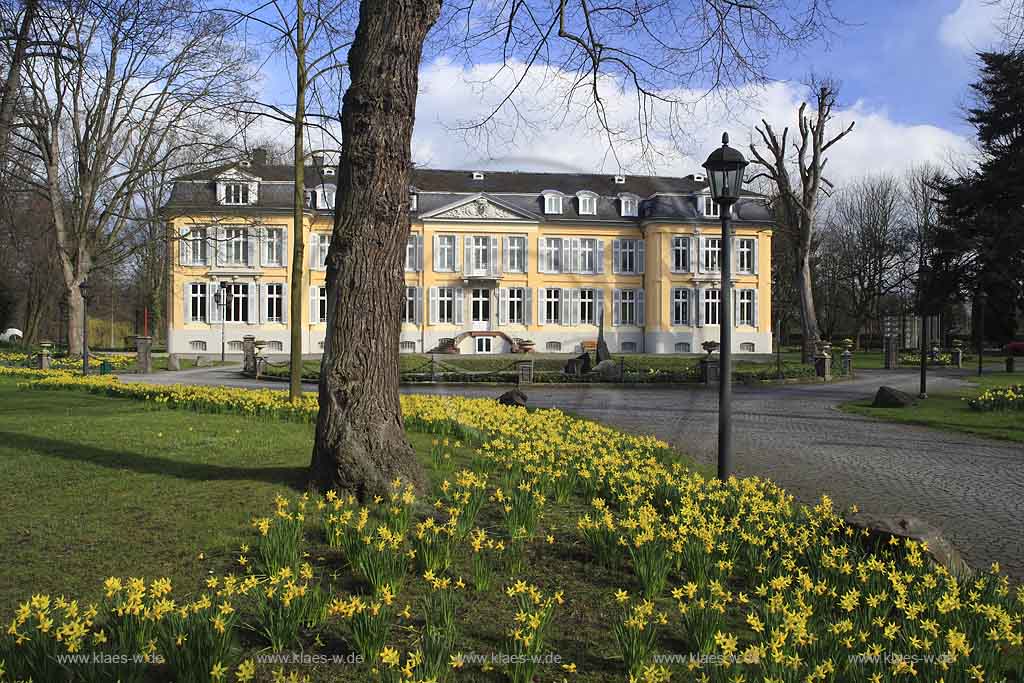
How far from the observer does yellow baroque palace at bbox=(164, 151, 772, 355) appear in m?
44.1

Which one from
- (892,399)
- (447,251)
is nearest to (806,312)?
(892,399)

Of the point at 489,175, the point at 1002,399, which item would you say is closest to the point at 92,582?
the point at 1002,399

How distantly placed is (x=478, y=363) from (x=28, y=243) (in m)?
27.8

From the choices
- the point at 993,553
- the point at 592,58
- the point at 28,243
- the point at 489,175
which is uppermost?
the point at 489,175

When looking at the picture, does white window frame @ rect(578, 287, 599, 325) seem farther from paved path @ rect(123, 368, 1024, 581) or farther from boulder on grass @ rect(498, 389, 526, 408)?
boulder on grass @ rect(498, 389, 526, 408)

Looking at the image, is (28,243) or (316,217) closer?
(28,243)

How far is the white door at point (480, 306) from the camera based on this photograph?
1833 inches

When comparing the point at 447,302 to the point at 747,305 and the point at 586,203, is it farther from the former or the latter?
the point at 747,305

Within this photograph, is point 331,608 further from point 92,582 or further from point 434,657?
point 92,582

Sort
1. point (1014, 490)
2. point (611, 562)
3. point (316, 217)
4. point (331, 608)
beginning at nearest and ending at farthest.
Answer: point (331, 608)
point (611, 562)
point (1014, 490)
point (316, 217)

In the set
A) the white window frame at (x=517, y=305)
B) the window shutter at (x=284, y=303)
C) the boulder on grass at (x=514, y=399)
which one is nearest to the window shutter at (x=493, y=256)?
the white window frame at (x=517, y=305)

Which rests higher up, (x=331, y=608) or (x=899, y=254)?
(x=899, y=254)

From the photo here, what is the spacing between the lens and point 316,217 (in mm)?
44656

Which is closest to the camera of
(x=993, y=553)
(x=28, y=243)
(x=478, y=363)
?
(x=993, y=553)
